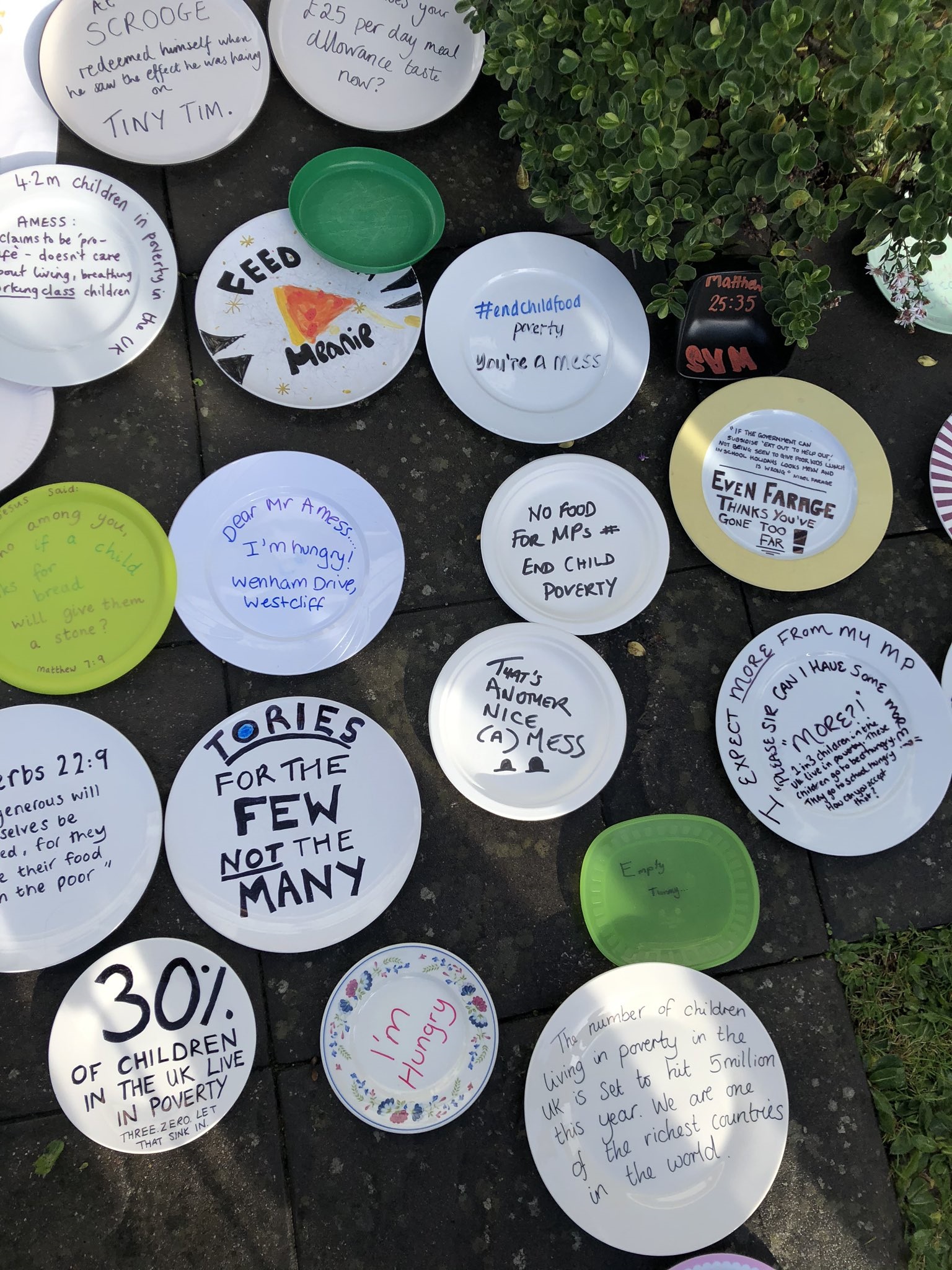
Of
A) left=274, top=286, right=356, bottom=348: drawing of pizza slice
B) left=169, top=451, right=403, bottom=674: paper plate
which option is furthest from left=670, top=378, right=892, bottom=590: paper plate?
left=274, top=286, right=356, bottom=348: drawing of pizza slice

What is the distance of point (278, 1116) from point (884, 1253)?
1204 mm

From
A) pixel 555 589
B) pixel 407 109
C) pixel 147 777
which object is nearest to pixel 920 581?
pixel 555 589

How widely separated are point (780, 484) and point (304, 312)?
1.07m

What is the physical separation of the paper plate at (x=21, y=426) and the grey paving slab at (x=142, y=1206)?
1.23 meters

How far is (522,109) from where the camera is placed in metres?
1.55

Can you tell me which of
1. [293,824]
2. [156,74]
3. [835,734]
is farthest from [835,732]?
[156,74]

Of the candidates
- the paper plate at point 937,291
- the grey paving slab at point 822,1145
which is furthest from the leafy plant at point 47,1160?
the paper plate at point 937,291

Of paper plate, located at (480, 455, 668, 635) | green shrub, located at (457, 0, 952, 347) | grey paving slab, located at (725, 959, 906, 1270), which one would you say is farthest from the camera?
paper plate, located at (480, 455, 668, 635)

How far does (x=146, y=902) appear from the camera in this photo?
5.15ft

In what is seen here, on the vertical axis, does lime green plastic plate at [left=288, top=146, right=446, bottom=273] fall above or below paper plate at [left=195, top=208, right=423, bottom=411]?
above

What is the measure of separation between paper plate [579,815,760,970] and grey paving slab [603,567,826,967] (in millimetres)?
54

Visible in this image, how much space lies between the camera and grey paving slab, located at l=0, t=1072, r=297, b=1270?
4.86ft

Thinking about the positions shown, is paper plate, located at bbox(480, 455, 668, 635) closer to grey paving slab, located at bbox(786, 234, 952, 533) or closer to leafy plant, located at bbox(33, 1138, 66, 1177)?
grey paving slab, located at bbox(786, 234, 952, 533)

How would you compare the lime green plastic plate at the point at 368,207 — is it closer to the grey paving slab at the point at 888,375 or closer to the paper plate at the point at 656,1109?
the grey paving slab at the point at 888,375
